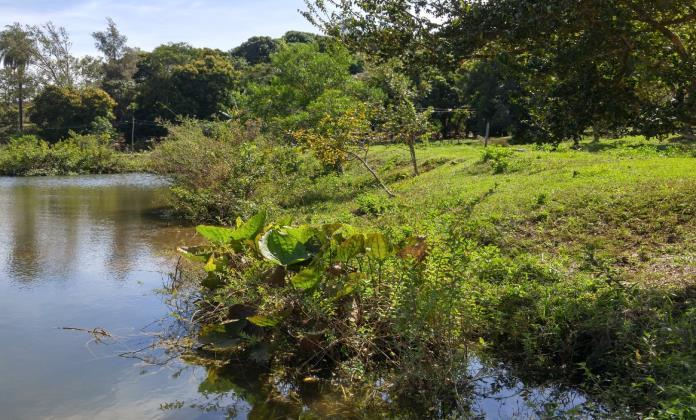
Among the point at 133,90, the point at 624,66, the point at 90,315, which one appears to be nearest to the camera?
the point at 624,66

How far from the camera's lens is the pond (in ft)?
17.9

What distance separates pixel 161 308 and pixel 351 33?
4.61 m

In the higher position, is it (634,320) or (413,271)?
(413,271)

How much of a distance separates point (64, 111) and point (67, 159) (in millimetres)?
11911

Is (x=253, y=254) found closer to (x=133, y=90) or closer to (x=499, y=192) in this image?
(x=499, y=192)

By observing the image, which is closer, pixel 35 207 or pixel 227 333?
pixel 227 333

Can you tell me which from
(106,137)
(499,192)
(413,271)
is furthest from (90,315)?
(106,137)

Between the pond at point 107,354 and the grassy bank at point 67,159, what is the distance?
23.5m

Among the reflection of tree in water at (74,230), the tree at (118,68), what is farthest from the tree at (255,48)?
the reflection of tree in water at (74,230)

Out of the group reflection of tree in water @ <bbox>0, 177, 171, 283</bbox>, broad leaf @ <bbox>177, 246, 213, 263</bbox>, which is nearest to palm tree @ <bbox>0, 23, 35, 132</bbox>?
reflection of tree in water @ <bbox>0, 177, 171, 283</bbox>

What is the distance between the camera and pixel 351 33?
8430 millimetres

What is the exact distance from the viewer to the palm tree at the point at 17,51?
53.6m

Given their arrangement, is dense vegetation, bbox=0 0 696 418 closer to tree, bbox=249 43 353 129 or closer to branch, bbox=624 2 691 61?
branch, bbox=624 2 691 61

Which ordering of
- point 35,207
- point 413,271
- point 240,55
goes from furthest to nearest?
point 240,55 < point 35,207 < point 413,271
